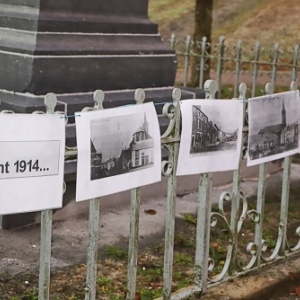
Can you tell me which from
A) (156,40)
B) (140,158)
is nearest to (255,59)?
(156,40)

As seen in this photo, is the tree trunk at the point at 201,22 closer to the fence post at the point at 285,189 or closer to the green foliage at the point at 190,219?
the green foliage at the point at 190,219

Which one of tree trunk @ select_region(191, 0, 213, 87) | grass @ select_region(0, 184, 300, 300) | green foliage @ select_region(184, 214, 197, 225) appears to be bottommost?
grass @ select_region(0, 184, 300, 300)

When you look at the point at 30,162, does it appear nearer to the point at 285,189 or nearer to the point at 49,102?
the point at 49,102

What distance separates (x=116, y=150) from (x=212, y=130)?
0.77m

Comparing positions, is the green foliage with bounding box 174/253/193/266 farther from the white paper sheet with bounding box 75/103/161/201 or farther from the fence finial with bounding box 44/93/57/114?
the fence finial with bounding box 44/93/57/114

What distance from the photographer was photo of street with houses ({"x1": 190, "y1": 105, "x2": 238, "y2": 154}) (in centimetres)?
404

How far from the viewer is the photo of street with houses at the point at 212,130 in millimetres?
4043

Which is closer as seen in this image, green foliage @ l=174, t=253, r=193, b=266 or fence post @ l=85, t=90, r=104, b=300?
fence post @ l=85, t=90, r=104, b=300

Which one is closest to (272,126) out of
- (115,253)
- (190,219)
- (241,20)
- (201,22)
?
(115,253)

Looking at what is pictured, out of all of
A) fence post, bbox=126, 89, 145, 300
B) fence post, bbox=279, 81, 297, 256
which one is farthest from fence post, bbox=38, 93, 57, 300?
fence post, bbox=279, 81, 297, 256

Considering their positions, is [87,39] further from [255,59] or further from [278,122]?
[255,59]

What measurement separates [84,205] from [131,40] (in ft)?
6.11

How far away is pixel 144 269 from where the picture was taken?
4934 millimetres

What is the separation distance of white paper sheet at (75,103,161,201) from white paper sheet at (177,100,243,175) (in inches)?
9.2
